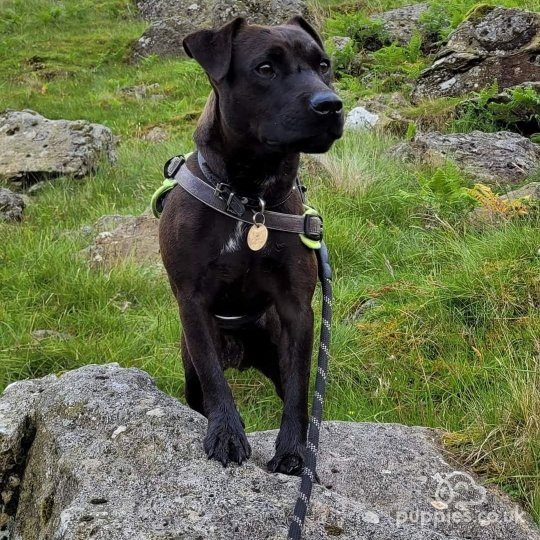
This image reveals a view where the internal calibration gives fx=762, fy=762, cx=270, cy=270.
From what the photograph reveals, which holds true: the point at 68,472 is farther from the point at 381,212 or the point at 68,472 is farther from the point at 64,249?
the point at 381,212

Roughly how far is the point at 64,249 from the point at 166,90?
7.55m

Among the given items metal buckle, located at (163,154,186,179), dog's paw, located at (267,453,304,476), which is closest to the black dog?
dog's paw, located at (267,453,304,476)

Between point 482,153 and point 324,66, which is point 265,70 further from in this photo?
point 482,153

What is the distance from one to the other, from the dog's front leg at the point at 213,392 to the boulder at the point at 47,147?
5.70 m

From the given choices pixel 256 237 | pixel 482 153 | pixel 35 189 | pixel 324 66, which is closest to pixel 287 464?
pixel 256 237

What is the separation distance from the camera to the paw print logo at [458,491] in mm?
2691

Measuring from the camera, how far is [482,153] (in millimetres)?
6609

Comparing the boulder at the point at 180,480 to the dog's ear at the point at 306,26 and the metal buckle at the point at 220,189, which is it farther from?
the dog's ear at the point at 306,26

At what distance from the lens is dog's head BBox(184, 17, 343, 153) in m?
2.55

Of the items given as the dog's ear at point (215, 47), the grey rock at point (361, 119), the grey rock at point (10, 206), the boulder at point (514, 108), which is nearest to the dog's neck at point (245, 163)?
the dog's ear at point (215, 47)

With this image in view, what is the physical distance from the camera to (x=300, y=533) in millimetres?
1957

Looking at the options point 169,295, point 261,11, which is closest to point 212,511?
point 169,295

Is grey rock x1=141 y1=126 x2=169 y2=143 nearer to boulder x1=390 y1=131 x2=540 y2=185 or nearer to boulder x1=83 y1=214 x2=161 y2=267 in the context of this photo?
boulder x1=83 y1=214 x2=161 y2=267

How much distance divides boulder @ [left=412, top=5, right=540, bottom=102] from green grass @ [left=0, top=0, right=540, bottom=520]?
2102 mm
